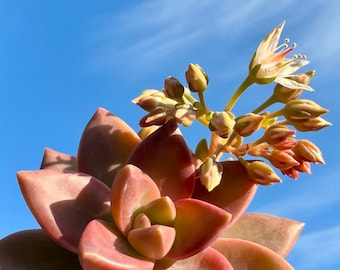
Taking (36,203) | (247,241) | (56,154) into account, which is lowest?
(247,241)

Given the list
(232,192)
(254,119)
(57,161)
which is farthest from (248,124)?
(57,161)

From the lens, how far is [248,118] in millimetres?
936

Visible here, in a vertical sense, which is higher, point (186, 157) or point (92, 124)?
point (92, 124)

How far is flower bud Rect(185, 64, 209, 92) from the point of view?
3.25ft

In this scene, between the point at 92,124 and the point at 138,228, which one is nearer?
the point at 138,228

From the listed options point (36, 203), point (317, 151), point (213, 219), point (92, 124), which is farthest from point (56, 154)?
point (317, 151)

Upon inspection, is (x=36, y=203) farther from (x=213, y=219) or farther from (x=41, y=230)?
(x=213, y=219)

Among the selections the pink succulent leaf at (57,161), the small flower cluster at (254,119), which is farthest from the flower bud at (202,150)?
the pink succulent leaf at (57,161)

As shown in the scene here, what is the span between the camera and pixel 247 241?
1.00m

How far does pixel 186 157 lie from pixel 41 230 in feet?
0.79

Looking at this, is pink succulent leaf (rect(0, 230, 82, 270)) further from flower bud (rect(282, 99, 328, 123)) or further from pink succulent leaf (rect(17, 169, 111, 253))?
flower bud (rect(282, 99, 328, 123))

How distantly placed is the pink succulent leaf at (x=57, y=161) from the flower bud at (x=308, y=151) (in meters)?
0.36

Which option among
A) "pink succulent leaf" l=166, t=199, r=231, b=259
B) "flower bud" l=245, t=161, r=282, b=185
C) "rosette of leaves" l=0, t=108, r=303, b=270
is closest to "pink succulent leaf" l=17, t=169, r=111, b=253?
"rosette of leaves" l=0, t=108, r=303, b=270

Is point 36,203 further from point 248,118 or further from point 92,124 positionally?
point 248,118
